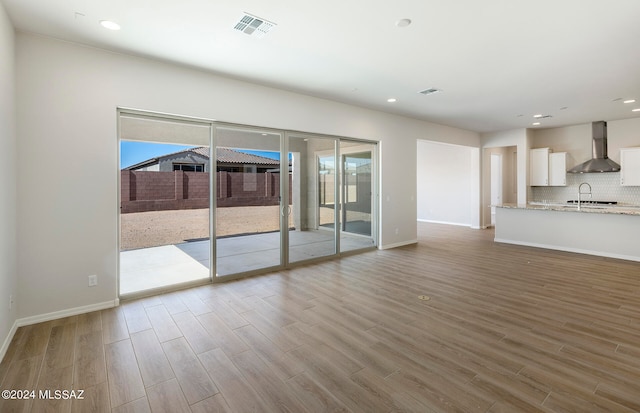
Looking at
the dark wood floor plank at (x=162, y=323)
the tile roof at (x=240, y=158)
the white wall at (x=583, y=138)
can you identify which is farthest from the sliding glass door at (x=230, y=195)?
the white wall at (x=583, y=138)

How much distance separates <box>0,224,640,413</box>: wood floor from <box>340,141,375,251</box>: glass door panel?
2356 mm

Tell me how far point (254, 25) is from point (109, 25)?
145 centimetres

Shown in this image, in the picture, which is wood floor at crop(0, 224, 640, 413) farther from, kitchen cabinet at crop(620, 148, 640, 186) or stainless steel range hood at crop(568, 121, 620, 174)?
stainless steel range hood at crop(568, 121, 620, 174)

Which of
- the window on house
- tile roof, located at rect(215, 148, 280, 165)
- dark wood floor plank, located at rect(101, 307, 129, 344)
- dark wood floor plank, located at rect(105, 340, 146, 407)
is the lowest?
dark wood floor plank, located at rect(105, 340, 146, 407)

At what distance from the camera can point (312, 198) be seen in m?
5.88

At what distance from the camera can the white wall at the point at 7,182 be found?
2.65 metres

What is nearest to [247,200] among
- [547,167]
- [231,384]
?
[231,384]

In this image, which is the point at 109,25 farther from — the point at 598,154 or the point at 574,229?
the point at 598,154

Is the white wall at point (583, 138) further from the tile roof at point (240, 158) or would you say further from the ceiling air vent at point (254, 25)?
the ceiling air vent at point (254, 25)

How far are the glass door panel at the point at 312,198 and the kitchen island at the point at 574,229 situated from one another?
461cm

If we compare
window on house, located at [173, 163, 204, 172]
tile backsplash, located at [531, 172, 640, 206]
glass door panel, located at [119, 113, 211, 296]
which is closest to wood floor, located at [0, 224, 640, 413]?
glass door panel, located at [119, 113, 211, 296]

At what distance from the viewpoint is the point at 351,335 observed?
2904 mm

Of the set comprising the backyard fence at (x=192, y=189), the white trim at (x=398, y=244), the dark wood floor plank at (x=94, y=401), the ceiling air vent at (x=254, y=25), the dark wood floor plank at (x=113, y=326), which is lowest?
the dark wood floor plank at (x=94, y=401)

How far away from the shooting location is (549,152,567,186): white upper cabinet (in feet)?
27.2
